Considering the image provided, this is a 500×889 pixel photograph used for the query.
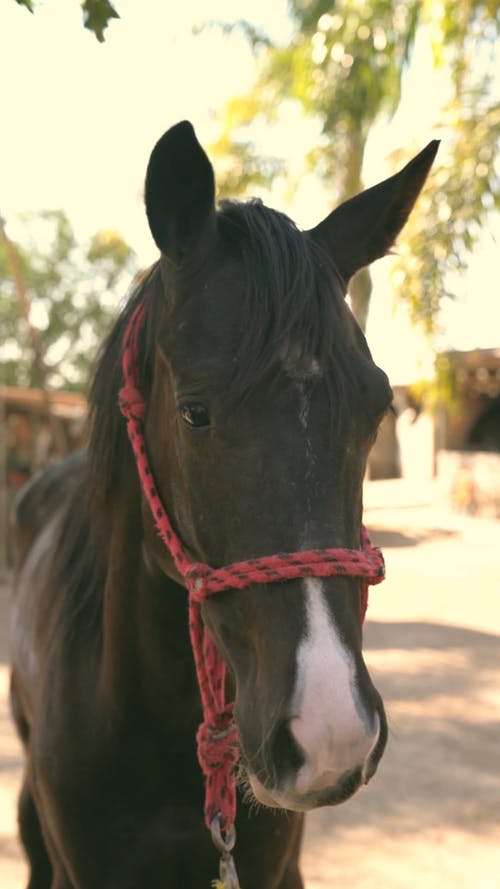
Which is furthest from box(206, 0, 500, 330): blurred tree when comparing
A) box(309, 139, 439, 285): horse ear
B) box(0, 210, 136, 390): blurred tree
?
box(0, 210, 136, 390): blurred tree

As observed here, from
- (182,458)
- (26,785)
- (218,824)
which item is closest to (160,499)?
(182,458)

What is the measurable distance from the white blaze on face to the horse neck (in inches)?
26.2

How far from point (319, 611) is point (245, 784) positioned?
51cm

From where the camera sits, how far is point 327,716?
44.8 inches

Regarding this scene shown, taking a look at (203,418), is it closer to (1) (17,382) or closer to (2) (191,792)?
(2) (191,792)

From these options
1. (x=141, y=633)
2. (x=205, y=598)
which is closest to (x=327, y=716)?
(x=205, y=598)

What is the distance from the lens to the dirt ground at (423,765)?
349 cm

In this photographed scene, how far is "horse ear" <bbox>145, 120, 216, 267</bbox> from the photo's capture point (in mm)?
1530

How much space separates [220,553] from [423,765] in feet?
12.1

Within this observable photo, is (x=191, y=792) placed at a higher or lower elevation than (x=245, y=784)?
lower

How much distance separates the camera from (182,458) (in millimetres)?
1456

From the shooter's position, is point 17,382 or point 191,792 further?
point 17,382

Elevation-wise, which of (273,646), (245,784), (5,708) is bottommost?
(5,708)

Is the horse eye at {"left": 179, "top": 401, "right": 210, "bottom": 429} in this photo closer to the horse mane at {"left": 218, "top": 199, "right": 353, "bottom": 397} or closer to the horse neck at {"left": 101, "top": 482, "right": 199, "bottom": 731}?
the horse mane at {"left": 218, "top": 199, "right": 353, "bottom": 397}
